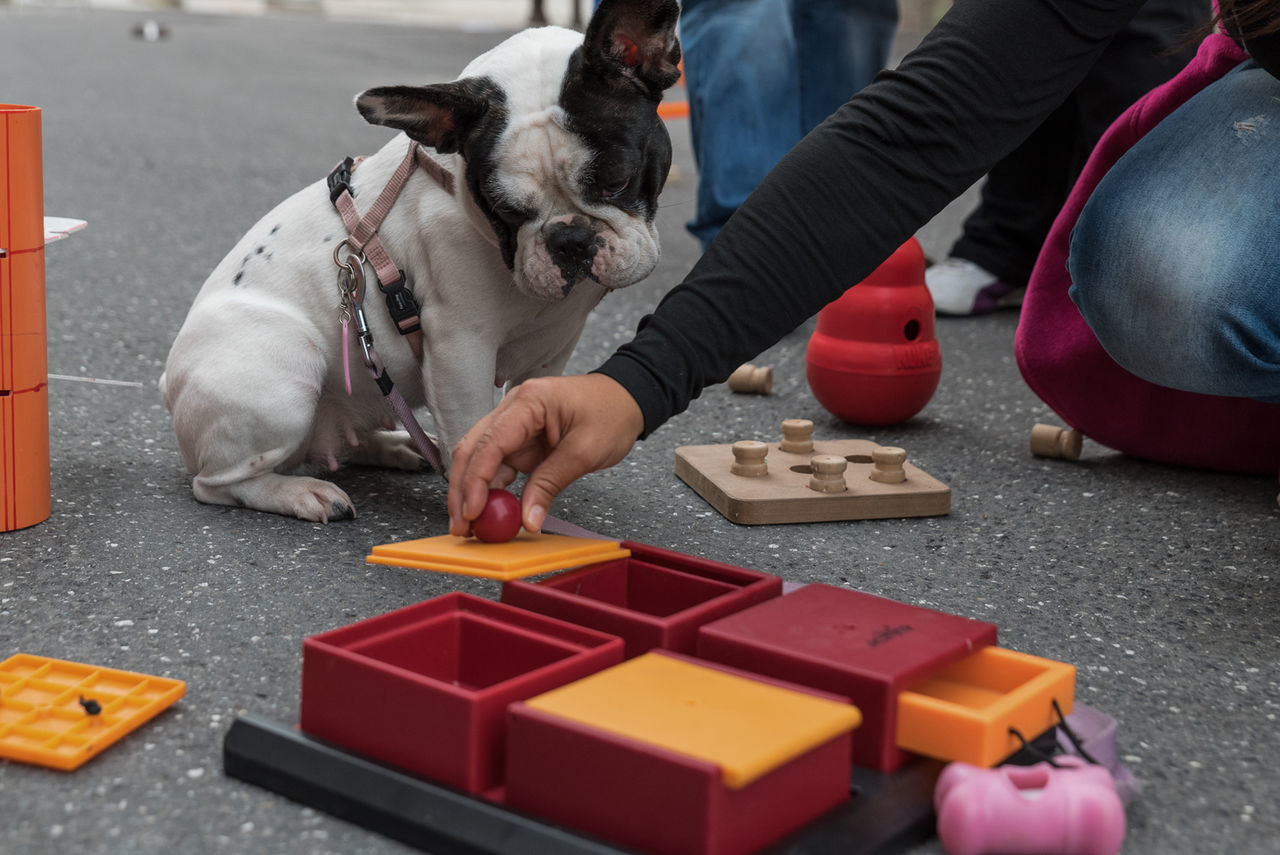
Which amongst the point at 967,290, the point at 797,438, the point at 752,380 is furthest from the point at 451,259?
the point at 967,290

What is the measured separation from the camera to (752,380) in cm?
269

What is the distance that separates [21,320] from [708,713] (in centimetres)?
118

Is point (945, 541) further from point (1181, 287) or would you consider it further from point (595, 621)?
point (595, 621)

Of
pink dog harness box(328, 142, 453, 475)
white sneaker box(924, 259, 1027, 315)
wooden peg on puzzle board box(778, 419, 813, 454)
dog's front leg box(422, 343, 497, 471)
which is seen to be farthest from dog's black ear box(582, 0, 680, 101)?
white sneaker box(924, 259, 1027, 315)

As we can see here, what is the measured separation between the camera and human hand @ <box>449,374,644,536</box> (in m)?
1.40

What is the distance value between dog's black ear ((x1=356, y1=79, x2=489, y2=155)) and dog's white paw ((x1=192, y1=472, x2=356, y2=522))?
538 millimetres

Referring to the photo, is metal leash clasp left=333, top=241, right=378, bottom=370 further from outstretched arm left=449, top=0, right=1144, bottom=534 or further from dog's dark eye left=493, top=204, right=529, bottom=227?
outstretched arm left=449, top=0, right=1144, bottom=534

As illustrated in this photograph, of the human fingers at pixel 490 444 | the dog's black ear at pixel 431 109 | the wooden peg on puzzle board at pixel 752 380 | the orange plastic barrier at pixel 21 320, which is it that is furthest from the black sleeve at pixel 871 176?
the wooden peg on puzzle board at pixel 752 380

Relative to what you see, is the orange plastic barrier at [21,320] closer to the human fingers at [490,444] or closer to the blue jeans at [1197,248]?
the human fingers at [490,444]

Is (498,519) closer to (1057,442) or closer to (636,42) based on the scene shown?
(636,42)

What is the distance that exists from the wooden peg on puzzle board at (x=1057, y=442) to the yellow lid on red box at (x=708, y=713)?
1326 millimetres

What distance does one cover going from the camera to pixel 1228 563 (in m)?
1.85

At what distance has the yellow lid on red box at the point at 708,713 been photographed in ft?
3.30

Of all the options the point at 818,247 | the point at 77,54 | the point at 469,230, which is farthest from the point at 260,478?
the point at 77,54
